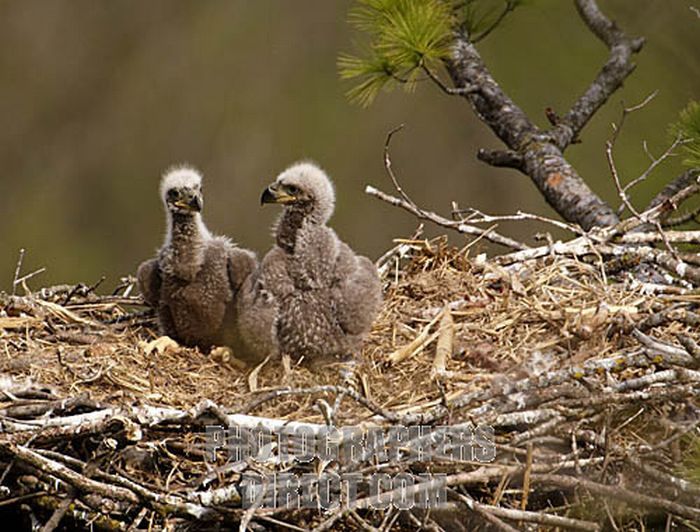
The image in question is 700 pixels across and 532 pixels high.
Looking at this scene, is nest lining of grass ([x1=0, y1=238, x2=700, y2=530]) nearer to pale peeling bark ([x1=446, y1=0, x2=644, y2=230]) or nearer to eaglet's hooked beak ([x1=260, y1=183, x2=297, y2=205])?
eaglet's hooked beak ([x1=260, y1=183, x2=297, y2=205])

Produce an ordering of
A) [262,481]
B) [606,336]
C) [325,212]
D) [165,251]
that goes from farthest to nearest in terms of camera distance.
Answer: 1. [165,251]
2. [325,212]
3. [606,336]
4. [262,481]

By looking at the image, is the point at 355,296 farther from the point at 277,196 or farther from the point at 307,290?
the point at 277,196

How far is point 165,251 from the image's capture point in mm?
2783

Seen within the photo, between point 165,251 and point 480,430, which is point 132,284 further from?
point 480,430

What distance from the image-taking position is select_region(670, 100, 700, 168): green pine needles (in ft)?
9.28

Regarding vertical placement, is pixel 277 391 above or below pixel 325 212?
below

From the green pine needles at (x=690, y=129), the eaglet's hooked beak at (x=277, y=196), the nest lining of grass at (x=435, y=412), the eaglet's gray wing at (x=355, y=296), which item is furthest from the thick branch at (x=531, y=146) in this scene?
the eaglet's hooked beak at (x=277, y=196)

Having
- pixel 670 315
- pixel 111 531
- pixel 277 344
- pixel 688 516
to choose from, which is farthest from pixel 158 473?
pixel 670 315

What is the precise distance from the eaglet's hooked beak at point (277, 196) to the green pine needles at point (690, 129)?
1020 millimetres

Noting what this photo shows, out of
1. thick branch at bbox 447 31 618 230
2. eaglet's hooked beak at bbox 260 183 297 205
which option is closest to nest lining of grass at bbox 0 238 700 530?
eaglet's hooked beak at bbox 260 183 297 205

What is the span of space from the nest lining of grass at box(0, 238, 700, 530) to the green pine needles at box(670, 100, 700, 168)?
1.23 feet

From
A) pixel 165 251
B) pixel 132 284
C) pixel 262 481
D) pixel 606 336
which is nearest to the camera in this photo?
pixel 262 481

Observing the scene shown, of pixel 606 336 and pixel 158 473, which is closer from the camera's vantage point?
pixel 158 473

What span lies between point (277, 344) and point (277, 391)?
0.48 m
